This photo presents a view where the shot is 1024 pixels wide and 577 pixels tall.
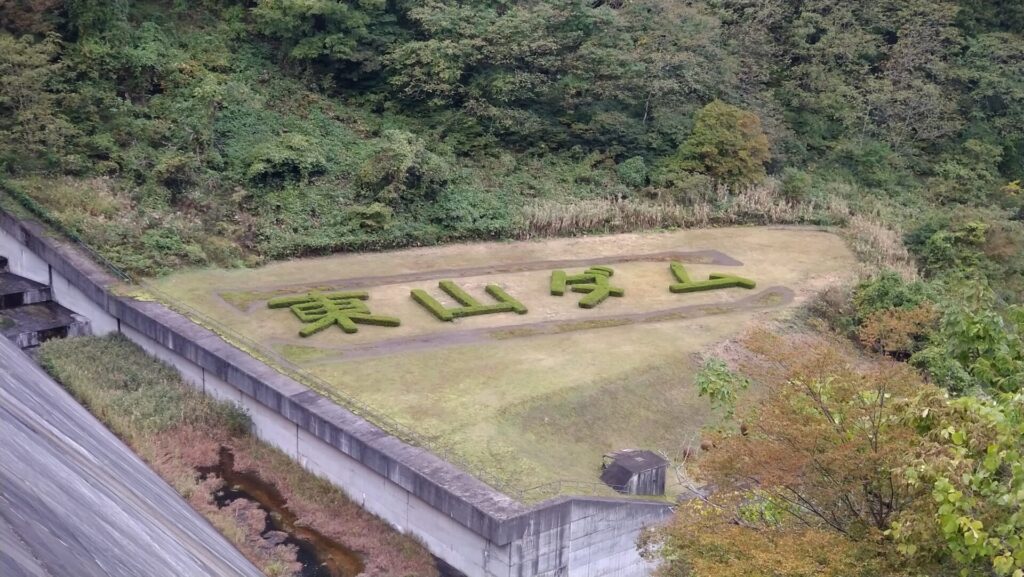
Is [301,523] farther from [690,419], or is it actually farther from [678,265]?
[678,265]

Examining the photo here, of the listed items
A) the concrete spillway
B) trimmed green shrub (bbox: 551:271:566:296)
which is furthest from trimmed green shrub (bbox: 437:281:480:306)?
the concrete spillway

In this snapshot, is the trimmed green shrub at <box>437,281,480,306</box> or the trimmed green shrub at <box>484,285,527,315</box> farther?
the trimmed green shrub at <box>437,281,480,306</box>

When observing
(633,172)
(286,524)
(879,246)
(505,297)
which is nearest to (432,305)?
(505,297)

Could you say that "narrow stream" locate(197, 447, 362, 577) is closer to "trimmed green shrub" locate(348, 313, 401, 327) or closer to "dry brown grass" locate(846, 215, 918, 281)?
"trimmed green shrub" locate(348, 313, 401, 327)

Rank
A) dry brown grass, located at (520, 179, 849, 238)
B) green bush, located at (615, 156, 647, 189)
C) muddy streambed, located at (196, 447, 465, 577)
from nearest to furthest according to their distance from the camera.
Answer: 1. muddy streambed, located at (196, 447, 465, 577)
2. dry brown grass, located at (520, 179, 849, 238)
3. green bush, located at (615, 156, 647, 189)

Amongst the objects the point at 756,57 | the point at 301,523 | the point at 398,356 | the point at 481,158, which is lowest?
the point at 301,523

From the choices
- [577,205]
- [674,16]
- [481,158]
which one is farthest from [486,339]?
[674,16]

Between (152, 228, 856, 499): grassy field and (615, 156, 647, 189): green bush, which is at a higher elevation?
(615, 156, 647, 189): green bush
